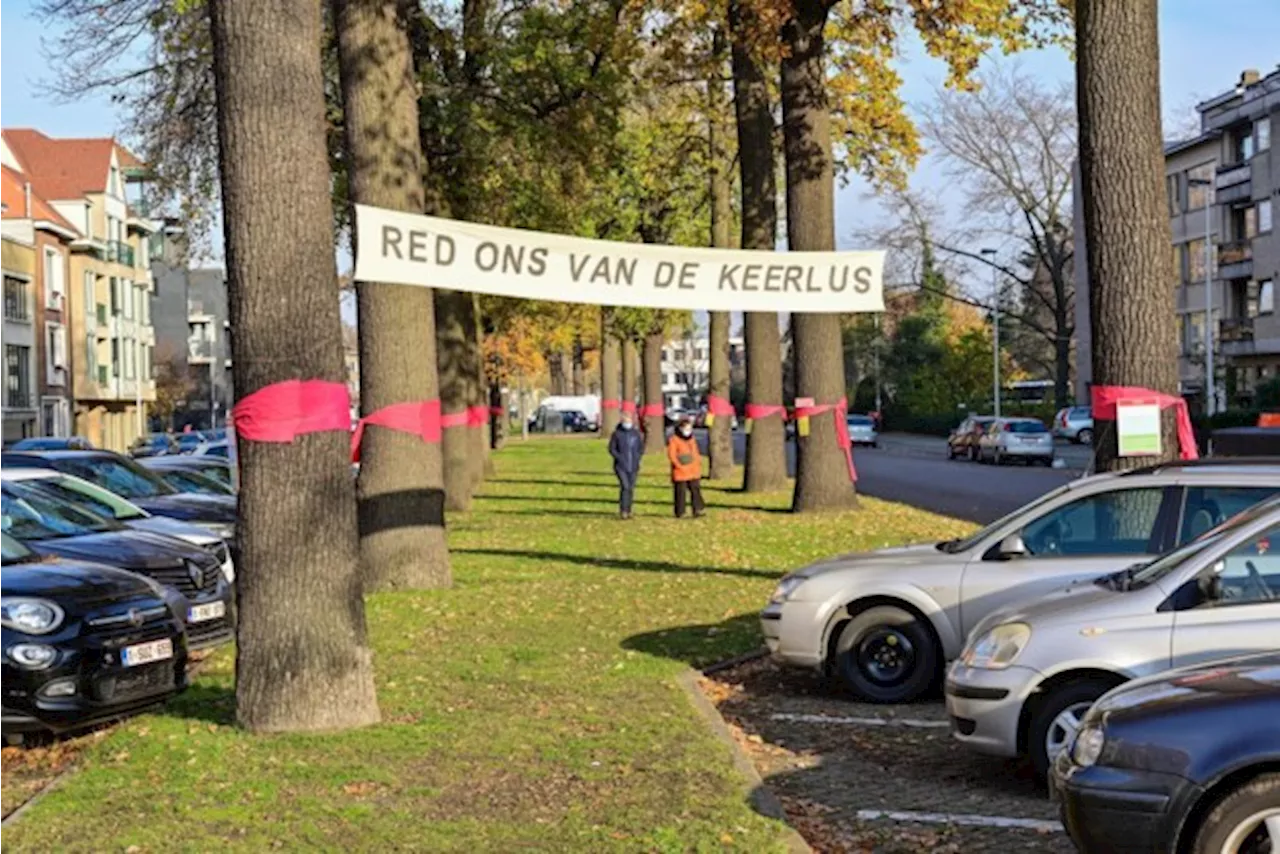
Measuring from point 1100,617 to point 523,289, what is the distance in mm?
5902

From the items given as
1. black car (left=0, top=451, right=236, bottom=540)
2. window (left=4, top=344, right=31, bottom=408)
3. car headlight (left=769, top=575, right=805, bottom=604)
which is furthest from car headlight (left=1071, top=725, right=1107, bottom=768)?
window (left=4, top=344, right=31, bottom=408)

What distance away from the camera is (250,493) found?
9.19 metres

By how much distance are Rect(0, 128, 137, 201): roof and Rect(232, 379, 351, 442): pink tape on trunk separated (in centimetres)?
7267

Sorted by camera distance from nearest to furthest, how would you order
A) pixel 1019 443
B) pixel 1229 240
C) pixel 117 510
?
Result: pixel 117 510, pixel 1019 443, pixel 1229 240

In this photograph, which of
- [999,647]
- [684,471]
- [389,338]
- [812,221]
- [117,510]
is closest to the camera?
[999,647]

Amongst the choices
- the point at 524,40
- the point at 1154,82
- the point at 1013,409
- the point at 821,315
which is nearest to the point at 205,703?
the point at 1154,82

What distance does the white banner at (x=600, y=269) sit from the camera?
1162 cm

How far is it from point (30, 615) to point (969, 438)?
1922 inches

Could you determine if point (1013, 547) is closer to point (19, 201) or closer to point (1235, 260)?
point (1235, 260)

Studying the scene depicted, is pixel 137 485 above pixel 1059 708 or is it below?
above

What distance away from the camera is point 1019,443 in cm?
5097

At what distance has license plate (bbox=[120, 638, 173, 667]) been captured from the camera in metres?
9.77

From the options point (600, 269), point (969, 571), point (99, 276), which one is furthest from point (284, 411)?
point (99, 276)

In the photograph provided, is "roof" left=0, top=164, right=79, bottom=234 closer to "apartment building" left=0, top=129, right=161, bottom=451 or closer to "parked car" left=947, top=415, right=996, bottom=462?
"apartment building" left=0, top=129, right=161, bottom=451
